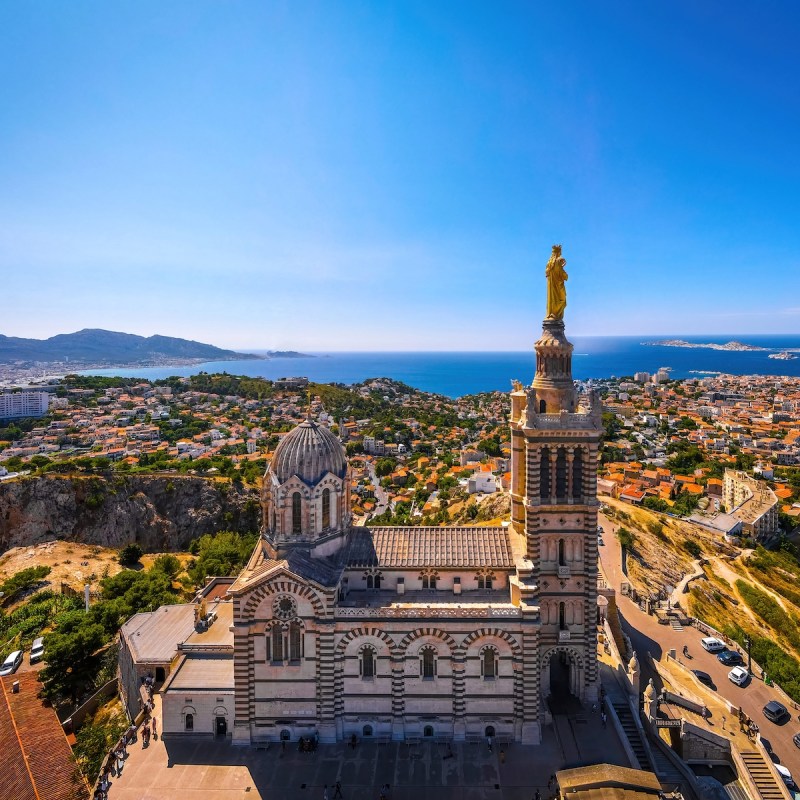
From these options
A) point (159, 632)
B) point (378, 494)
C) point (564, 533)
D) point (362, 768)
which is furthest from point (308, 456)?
point (378, 494)

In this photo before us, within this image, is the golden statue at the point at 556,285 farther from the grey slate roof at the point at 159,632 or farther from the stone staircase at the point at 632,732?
the grey slate roof at the point at 159,632

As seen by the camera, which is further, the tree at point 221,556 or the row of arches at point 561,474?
the tree at point 221,556

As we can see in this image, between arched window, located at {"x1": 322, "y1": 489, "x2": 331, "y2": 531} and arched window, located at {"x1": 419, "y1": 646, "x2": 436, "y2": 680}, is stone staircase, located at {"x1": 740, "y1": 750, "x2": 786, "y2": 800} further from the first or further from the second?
arched window, located at {"x1": 322, "y1": 489, "x2": 331, "y2": 531}

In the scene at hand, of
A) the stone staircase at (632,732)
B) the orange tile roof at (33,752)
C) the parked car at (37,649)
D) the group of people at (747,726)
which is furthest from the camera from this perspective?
the parked car at (37,649)

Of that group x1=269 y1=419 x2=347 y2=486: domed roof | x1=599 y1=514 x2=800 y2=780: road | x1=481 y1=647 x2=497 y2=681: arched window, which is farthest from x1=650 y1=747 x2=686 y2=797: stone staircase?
x1=269 y1=419 x2=347 y2=486: domed roof

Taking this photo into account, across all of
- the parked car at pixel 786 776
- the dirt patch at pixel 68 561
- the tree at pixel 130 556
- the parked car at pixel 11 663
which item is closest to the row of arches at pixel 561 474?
the parked car at pixel 786 776

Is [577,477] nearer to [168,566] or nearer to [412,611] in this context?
[412,611]
